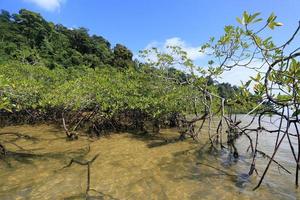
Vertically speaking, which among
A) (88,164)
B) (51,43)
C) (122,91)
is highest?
(51,43)

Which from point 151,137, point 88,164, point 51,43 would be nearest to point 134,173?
point 88,164

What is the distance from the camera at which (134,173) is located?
496 centimetres

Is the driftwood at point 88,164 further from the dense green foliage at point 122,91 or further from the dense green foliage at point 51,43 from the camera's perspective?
the dense green foliage at point 51,43

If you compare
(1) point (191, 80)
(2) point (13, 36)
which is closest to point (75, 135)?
(1) point (191, 80)

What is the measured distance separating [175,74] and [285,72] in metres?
5.25

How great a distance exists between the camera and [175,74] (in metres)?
8.78

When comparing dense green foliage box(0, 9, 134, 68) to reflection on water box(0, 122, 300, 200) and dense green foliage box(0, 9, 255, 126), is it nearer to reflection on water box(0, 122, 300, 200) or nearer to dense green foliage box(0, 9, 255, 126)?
dense green foliage box(0, 9, 255, 126)

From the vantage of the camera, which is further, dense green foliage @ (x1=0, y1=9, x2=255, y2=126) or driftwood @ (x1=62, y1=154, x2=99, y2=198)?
dense green foliage @ (x1=0, y1=9, x2=255, y2=126)

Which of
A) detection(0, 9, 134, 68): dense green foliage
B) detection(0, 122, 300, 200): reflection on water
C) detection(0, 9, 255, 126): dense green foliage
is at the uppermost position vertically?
detection(0, 9, 134, 68): dense green foliage

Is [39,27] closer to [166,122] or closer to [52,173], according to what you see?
[166,122]

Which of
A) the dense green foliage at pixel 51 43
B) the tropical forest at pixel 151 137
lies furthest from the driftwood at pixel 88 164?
the dense green foliage at pixel 51 43

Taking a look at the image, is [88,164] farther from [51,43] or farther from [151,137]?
[51,43]

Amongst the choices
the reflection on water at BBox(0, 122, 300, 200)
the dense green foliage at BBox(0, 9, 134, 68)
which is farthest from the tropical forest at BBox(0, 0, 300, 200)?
the dense green foliage at BBox(0, 9, 134, 68)

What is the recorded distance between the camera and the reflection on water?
160 inches
